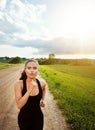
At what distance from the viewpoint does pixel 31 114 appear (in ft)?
12.8

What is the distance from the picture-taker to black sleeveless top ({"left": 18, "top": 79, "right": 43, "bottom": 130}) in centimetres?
A: 385

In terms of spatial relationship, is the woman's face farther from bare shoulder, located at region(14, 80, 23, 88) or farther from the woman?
bare shoulder, located at region(14, 80, 23, 88)

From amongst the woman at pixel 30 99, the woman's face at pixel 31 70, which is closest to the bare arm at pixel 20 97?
the woman at pixel 30 99

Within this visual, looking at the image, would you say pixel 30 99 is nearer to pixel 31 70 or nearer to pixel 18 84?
pixel 18 84

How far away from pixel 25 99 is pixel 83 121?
5.29 meters

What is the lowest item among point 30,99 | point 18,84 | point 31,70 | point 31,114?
point 31,114

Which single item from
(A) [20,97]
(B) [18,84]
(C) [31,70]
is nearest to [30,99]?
→ (A) [20,97]

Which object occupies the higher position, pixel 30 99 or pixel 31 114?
pixel 30 99

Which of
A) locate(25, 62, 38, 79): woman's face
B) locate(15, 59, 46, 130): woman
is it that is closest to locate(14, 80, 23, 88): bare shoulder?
locate(15, 59, 46, 130): woman

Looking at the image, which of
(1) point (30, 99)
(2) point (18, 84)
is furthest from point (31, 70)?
(1) point (30, 99)

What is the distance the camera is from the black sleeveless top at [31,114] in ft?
12.6

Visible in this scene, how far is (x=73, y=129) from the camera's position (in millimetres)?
7492

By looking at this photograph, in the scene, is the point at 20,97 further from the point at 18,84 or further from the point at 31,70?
the point at 31,70

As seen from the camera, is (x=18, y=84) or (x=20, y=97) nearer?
(x=20, y=97)
